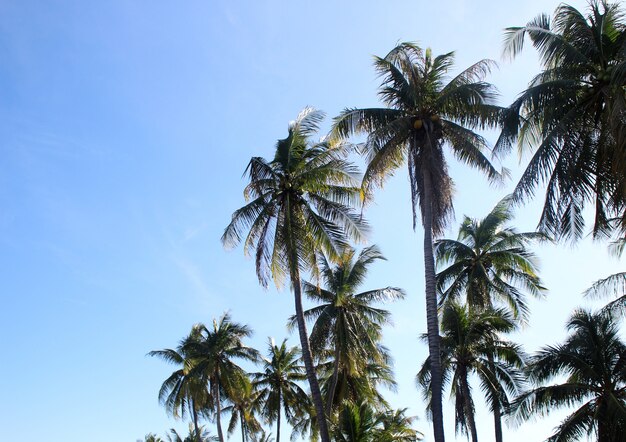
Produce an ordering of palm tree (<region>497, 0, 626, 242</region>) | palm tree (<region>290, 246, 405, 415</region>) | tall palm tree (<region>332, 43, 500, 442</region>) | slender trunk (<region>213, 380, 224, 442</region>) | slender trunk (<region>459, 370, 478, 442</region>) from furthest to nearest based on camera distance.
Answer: slender trunk (<region>213, 380, 224, 442</region>), palm tree (<region>290, 246, 405, 415</region>), slender trunk (<region>459, 370, 478, 442</region>), tall palm tree (<region>332, 43, 500, 442</region>), palm tree (<region>497, 0, 626, 242</region>)

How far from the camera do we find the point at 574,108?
17.0 metres

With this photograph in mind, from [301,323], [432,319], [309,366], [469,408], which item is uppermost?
[301,323]

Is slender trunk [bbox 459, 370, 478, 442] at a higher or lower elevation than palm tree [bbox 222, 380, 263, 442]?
lower

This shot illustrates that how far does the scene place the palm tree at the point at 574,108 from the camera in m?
16.9

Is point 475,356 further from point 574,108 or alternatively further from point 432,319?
point 574,108

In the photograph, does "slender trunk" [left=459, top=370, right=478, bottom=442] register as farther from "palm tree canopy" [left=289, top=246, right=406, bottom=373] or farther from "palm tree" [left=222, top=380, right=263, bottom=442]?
"palm tree" [left=222, top=380, right=263, bottom=442]

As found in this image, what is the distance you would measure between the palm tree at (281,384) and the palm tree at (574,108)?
2436 centimetres

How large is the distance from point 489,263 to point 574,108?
1413 cm

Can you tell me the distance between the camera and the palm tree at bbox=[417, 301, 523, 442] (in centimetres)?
2575

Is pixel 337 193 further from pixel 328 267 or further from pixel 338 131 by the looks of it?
pixel 328 267

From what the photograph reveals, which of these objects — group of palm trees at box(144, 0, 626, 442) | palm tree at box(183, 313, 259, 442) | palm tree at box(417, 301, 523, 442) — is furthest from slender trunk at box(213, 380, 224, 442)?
palm tree at box(417, 301, 523, 442)

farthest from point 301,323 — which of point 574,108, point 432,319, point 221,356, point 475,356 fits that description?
point 221,356

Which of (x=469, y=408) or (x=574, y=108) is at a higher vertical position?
(x=574, y=108)

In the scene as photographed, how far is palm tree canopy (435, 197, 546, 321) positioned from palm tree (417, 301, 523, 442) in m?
2.71
